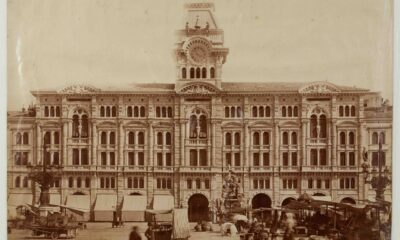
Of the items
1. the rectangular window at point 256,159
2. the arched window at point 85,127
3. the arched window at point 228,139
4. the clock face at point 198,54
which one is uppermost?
the clock face at point 198,54

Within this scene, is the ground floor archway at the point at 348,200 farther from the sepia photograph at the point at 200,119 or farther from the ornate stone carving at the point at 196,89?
→ the ornate stone carving at the point at 196,89

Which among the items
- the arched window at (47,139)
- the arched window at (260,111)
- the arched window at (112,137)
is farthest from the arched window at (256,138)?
the arched window at (47,139)

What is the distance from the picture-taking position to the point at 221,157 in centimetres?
448

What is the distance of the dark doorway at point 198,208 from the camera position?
177 inches

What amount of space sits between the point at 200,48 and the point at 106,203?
Answer: 3.60 ft

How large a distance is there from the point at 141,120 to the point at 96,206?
59 centimetres

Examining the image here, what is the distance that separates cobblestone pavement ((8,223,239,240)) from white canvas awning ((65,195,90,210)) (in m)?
0.12

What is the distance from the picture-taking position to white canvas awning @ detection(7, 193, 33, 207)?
443 centimetres

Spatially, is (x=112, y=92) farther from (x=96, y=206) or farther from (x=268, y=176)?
(x=268, y=176)

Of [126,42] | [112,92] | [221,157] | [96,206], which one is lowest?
[96,206]

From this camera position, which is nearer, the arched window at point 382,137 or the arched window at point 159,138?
the arched window at point 382,137

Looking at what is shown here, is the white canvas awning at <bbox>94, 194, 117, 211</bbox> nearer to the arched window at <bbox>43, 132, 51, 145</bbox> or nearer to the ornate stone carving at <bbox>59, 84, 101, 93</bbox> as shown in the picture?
the arched window at <bbox>43, 132, 51, 145</bbox>

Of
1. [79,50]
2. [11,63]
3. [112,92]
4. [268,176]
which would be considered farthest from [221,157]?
[11,63]

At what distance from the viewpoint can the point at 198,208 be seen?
450cm
